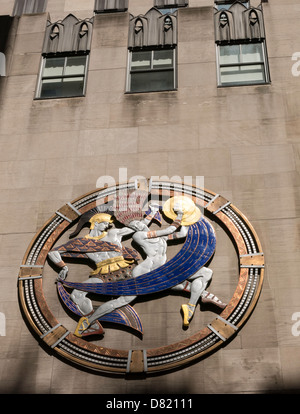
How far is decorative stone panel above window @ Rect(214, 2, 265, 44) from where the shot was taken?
2091 cm

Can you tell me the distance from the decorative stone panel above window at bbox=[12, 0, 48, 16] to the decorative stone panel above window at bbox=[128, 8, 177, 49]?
13.7 feet

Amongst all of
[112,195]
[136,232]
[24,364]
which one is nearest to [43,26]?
[112,195]

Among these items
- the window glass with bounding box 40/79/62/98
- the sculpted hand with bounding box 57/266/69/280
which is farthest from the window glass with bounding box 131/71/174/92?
the sculpted hand with bounding box 57/266/69/280

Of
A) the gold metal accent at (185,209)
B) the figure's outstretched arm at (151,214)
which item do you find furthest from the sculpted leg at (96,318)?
the gold metal accent at (185,209)

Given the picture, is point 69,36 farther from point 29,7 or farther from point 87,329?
point 87,329

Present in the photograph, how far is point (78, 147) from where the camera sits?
18.7 meters

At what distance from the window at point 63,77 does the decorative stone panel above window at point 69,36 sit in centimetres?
27

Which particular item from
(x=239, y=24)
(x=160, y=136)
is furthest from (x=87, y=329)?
(x=239, y=24)

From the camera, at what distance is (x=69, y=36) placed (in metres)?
21.6

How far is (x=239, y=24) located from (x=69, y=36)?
5875mm

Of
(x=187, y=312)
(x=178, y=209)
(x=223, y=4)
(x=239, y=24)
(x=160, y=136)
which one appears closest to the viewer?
(x=187, y=312)

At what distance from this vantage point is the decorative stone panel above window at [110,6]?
23.2m
